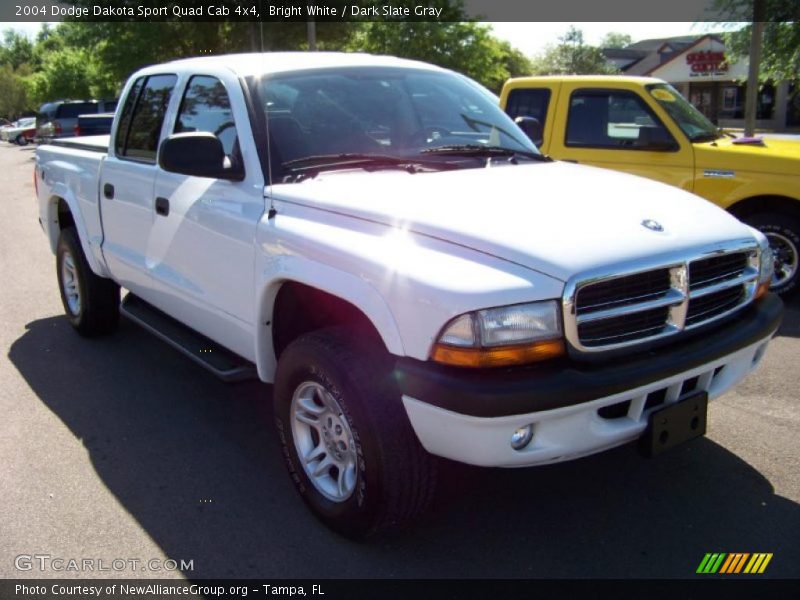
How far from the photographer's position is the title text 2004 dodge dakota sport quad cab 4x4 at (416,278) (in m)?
2.54

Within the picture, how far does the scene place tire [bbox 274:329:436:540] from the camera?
8.96ft

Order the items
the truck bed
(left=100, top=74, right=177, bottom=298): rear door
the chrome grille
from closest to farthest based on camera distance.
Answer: the chrome grille
(left=100, top=74, right=177, bottom=298): rear door
the truck bed

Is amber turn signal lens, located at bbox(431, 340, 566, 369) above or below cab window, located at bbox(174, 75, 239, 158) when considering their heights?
below

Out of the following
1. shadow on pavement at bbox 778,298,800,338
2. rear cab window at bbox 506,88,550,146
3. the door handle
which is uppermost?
rear cab window at bbox 506,88,550,146

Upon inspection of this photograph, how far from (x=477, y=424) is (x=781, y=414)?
2.55 meters

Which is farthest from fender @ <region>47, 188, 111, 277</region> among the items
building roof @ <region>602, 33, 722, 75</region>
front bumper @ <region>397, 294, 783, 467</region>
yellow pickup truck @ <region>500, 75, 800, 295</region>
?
building roof @ <region>602, 33, 722, 75</region>

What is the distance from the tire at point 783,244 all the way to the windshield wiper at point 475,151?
3115 mm

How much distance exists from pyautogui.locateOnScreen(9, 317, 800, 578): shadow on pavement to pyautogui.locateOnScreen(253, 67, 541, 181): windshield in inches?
60.2

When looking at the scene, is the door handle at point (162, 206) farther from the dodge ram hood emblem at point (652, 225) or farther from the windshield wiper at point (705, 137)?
the windshield wiper at point (705, 137)

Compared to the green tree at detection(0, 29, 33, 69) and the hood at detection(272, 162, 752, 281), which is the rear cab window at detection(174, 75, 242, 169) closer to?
the hood at detection(272, 162, 752, 281)

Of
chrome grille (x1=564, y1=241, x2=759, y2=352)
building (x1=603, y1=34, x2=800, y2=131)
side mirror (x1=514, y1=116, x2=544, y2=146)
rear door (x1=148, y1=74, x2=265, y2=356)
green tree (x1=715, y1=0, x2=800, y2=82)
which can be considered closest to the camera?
chrome grille (x1=564, y1=241, x2=759, y2=352)

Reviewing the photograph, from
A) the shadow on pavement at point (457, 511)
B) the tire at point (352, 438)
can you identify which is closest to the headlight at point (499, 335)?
the tire at point (352, 438)

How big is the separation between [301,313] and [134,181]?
69.1 inches

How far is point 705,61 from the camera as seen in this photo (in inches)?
1494
